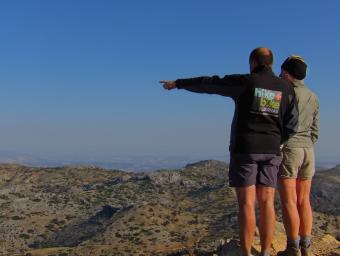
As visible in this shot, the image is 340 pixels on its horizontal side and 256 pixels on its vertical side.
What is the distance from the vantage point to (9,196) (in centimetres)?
10450

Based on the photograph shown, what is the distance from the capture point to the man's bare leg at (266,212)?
8.91 metres

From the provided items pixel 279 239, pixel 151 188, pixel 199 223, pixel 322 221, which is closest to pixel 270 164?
pixel 279 239

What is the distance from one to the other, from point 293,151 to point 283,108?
111cm

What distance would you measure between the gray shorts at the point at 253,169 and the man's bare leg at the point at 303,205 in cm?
147

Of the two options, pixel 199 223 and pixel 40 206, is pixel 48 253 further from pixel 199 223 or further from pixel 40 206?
pixel 40 206

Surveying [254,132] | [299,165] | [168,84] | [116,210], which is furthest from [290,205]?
[116,210]

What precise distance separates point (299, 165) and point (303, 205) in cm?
91

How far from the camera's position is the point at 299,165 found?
9852 mm

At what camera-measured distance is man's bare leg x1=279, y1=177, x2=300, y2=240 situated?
9.72 metres

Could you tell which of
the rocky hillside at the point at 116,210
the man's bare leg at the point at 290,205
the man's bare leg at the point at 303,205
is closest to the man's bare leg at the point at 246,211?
the man's bare leg at the point at 290,205

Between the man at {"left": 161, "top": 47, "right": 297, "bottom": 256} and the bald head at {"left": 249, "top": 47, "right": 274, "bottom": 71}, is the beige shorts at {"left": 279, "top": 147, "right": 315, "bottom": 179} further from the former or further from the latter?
the bald head at {"left": 249, "top": 47, "right": 274, "bottom": 71}

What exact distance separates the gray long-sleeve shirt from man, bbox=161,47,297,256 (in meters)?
0.88

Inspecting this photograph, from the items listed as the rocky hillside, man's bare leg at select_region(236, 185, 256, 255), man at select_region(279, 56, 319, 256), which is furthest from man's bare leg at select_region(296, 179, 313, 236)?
the rocky hillside

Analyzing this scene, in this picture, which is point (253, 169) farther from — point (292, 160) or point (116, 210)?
point (116, 210)
